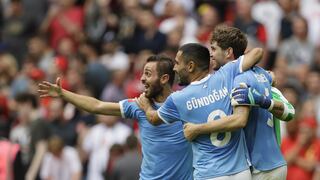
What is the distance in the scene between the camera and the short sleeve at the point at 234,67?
10.2m

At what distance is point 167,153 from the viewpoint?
36.4 feet

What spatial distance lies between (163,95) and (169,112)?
2.39 ft

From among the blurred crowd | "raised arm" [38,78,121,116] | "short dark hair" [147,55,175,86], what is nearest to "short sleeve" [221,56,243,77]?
"short dark hair" [147,55,175,86]

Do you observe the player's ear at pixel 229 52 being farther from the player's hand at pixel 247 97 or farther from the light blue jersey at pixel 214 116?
the player's hand at pixel 247 97

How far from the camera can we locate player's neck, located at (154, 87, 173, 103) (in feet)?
36.4

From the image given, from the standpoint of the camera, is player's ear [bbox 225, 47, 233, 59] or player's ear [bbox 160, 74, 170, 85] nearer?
player's ear [bbox 225, 47, 233, 59]

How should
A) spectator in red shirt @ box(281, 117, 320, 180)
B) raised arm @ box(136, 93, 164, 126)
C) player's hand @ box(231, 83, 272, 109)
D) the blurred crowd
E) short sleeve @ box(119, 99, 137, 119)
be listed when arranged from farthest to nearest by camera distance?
the blurred crowd
spectator in red shirt @ box(281, 117, 320, 180)
short sleeve @ box(119, 99, 137, 119)
raised arm @ box(136, 93, 164, 126)
player's hand @ box(231, 83, 272, 109)

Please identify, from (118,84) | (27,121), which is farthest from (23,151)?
(118,84)

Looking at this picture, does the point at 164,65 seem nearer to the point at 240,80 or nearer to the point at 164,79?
the point at 164,79

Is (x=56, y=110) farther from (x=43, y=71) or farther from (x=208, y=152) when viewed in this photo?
(x=208, y=152)

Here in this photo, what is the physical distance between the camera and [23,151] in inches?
696

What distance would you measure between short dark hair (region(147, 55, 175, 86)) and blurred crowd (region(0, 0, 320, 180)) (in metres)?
4.38

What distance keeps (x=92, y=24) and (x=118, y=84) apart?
279cm

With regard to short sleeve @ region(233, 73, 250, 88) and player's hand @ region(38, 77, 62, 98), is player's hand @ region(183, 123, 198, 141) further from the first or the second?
player's hand @ region(38, 77, 62, 98)
